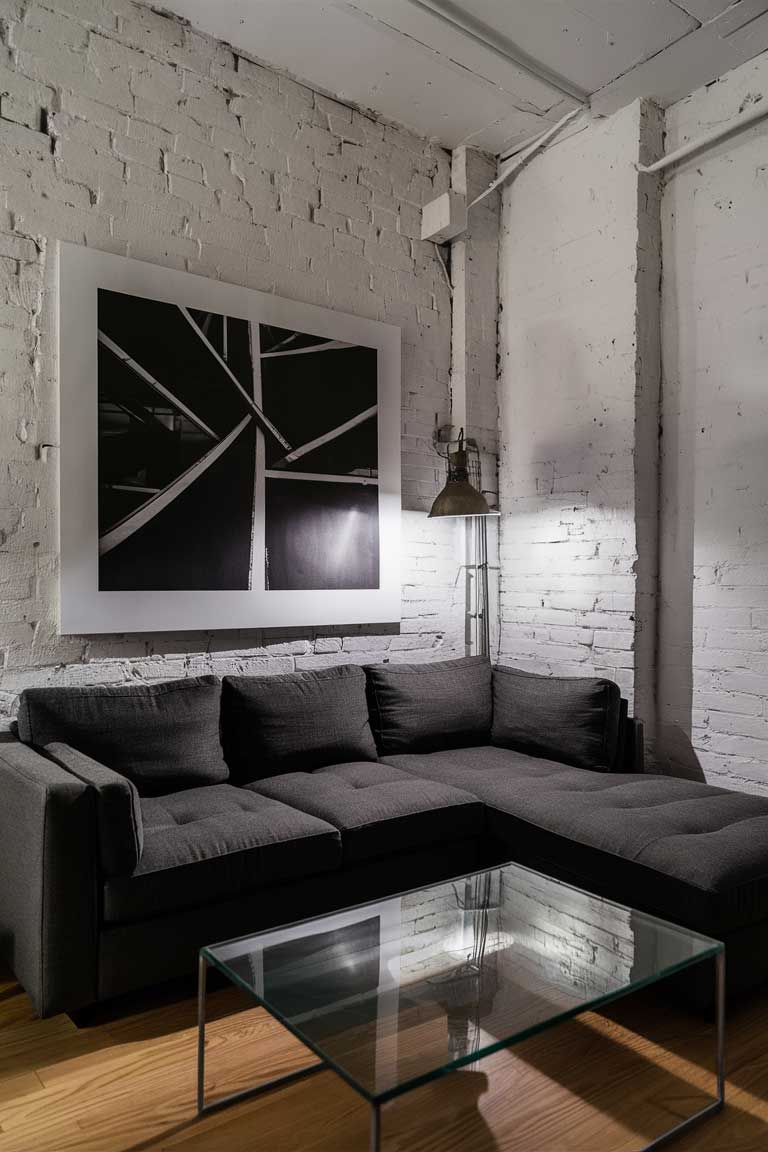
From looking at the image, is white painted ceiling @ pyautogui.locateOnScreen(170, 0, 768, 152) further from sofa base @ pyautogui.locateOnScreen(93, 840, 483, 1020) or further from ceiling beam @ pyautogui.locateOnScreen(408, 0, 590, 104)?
sofa base @ pyautogui.locateOnScreen(93, 840, 483, 1020)

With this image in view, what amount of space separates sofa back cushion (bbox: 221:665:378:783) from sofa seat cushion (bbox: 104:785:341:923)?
425 millimetres

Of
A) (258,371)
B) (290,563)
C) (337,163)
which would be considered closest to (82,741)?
(290,563)

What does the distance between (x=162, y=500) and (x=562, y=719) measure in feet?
6.20

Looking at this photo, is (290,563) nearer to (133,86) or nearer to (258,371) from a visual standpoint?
(258,371)

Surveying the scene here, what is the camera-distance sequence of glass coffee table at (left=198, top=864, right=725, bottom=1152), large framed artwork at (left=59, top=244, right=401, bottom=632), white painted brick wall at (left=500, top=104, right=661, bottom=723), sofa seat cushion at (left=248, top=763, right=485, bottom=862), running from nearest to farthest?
1. glass coffee table at (left=198, top=864, right=725, bottom=1152)
2. sofa seat cushion at (left=248, top=763, right=485, bottom=862)
3. large framed artwork at (left=59, top=244, right=401, bottom=632)
4. white painted brick wall at (left=500, top=104, right=661, bottom=723)

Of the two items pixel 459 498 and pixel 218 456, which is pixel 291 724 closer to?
pixel 218 456

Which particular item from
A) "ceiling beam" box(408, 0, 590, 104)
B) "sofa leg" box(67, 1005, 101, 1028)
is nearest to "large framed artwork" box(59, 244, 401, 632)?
"ceiling beam" box(408, 0, 590, 104)

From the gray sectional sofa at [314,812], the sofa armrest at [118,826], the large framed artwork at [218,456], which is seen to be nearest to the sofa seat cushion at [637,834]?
the gray sectional sofa at [314,812]

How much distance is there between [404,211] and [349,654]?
87.5 inches

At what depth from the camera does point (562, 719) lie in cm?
362

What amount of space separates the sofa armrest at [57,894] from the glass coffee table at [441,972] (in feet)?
1.67

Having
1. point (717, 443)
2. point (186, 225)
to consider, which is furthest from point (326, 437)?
point (717, 443)

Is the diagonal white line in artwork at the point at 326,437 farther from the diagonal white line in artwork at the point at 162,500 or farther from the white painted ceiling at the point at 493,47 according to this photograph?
the white painted ceiling at the point at 493,47

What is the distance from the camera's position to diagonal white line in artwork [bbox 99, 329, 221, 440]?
3.28 meters
